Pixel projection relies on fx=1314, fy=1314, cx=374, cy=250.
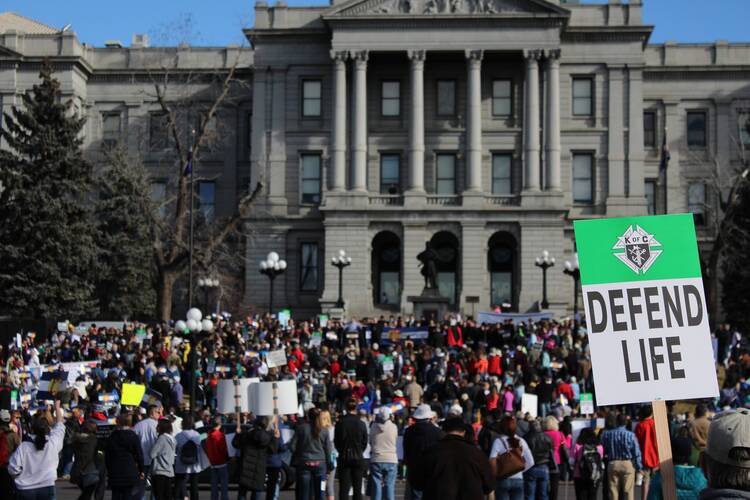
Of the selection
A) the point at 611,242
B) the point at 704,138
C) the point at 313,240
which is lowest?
the point at 611,242

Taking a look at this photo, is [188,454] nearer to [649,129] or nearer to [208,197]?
[208,197]

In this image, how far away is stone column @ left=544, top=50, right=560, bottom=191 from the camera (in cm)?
6150

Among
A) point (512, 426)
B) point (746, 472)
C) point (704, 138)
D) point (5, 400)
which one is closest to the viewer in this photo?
point (746, 472)

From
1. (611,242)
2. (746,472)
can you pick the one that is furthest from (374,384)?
(746,472)

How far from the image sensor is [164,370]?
109 ft

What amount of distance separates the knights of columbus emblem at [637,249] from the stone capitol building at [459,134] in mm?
52063

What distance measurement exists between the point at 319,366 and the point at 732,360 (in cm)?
1123

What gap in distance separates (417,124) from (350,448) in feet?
147

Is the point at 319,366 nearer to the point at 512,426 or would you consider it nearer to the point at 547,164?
the point at 512,426

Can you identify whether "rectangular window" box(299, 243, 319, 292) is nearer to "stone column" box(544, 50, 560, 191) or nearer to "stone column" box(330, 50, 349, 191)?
"stone column" box(330, 50, 349, 191)

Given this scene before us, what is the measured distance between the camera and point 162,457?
17516 mm

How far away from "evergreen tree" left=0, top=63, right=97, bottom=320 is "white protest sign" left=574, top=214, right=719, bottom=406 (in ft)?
150

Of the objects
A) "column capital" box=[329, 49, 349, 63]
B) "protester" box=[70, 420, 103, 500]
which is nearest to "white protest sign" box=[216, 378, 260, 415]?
"protester" box=[70, 420, 103, 500]

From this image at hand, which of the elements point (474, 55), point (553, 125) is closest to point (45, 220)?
point (474, 55)
